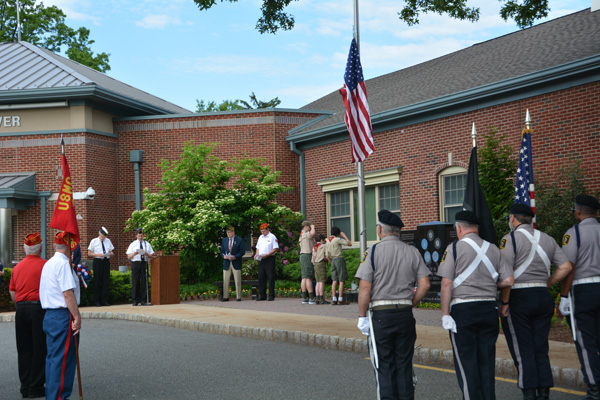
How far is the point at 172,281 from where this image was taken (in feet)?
62.6

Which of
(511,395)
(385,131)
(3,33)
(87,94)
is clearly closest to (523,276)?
Answer: (511,395)

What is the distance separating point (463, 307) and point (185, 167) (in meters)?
17.4

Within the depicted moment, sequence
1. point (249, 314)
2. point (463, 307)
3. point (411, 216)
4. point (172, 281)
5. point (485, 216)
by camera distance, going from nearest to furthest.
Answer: point (463, 307) < point (485, 216) < point (249, 314) < point (172, 281) < point (411, 216)

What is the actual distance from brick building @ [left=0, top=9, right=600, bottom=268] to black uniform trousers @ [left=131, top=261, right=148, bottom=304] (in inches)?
215

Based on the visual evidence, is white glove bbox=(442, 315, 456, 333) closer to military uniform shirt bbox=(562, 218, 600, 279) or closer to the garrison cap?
the garrison cap

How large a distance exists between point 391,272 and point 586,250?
2.41 metres

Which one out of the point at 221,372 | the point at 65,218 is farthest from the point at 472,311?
the point at 65,218

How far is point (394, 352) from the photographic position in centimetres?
654

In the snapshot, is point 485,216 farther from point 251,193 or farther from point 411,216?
point 251,193

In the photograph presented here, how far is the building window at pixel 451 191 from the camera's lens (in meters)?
19.6

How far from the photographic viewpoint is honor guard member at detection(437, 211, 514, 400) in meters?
6.60

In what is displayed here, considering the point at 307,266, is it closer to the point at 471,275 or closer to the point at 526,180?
the point at 526,180

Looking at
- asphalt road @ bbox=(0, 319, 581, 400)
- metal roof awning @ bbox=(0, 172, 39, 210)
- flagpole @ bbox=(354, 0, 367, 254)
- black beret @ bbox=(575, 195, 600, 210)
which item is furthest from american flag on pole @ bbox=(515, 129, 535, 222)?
metal roof awning @ bbox=(0, 172, 39, 210)

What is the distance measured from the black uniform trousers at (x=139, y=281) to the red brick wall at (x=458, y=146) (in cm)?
736
